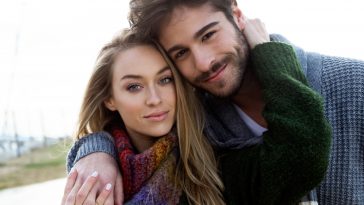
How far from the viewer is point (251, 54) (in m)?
2.21

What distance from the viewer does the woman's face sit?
217cm

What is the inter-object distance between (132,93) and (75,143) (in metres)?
0.44

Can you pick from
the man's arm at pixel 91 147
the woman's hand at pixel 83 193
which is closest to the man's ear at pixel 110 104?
the man's arm at pixel 91 147

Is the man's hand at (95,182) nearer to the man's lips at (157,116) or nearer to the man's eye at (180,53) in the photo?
the man's lips at (157,116)

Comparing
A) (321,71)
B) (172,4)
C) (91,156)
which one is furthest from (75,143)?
(321,71)

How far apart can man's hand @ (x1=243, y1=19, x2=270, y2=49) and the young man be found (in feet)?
0.12

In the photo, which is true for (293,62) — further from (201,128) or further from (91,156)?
(91,156)

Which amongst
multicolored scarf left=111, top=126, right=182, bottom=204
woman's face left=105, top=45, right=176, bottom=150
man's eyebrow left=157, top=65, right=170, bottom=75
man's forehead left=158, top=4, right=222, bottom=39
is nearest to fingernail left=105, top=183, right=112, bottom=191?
multicolored scarf left=111, top=126, right=182, bottom=204

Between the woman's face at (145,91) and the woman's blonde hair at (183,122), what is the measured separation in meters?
0.05

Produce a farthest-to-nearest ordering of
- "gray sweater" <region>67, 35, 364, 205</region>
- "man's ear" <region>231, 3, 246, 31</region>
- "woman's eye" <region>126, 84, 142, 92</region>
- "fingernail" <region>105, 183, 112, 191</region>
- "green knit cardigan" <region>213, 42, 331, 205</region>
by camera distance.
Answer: "man's ear" <region>231, 3, 246, 31</region> < "woman's eye" <region>126, 84, 142, 92</region> < "gray sweater" <region>67, 35, 364, 205</region> < "fingernail" <region>105, 183, 112, 191</region> < "green knit cardigan" <region>213, 42, 331, 205</region>

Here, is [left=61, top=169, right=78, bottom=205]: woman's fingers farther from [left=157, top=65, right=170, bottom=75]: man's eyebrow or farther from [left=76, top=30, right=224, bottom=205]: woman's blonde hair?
[left=157, top=65, right=170, bottom=75]: man's eyebrow

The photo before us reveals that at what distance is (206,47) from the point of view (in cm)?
223

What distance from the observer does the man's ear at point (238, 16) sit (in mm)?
2368

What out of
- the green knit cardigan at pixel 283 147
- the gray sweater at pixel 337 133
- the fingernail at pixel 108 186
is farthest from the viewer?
the gray sweater at pixel 337 133
